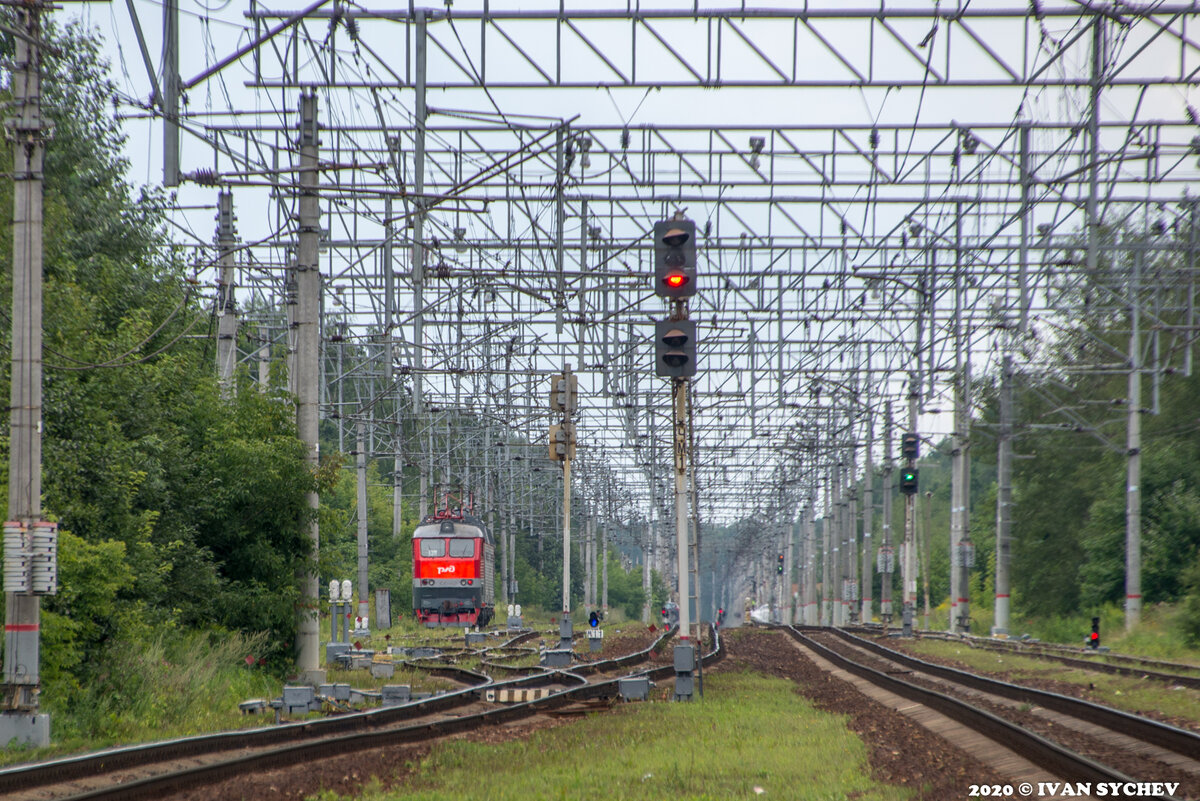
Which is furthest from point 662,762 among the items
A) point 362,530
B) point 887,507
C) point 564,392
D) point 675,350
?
point 887,507

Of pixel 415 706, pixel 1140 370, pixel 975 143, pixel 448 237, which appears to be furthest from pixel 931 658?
pixel 415 706

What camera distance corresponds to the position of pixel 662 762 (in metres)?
13.2

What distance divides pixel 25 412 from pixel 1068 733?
12.6 meters

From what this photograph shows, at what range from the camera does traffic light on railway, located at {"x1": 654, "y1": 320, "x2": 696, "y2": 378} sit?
62.4 ft

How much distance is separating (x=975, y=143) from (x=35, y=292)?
1927 centimetres

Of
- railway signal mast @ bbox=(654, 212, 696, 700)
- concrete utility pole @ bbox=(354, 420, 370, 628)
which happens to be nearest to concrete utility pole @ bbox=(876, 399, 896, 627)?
concrete utility pole @ bbox=(354, 420, 370, 628)

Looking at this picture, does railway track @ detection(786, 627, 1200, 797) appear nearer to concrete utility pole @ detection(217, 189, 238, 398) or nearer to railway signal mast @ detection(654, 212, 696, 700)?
railway signal mast @ detection(654, 212, 696, 700)

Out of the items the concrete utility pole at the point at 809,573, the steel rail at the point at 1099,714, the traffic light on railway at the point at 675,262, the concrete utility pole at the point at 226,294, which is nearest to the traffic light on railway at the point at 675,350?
the traffic light on railway at the point at 675,262

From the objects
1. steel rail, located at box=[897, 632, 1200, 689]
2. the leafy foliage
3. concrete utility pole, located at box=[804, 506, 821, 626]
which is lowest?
concrete utility pole, located at box=[804, 506, 821, 626]

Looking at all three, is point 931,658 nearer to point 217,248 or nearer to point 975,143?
point 975,143

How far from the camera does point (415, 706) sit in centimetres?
1820

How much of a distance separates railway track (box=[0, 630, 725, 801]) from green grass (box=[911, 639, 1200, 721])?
337 inches

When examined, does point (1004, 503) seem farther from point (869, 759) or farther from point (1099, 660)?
point (869, 759)

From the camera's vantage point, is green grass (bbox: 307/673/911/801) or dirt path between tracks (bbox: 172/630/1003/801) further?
green grass (bbox: 307/673/911/801)
